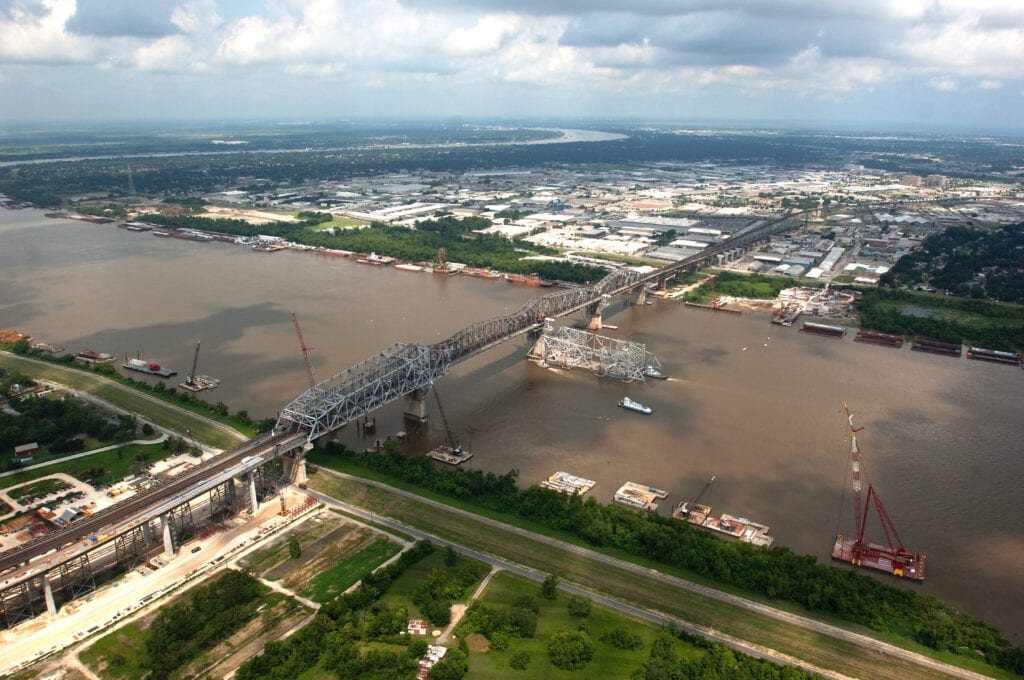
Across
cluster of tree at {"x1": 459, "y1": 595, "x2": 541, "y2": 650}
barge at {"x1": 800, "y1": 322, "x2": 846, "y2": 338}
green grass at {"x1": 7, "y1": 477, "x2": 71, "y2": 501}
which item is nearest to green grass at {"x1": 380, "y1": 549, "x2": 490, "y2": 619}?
cluster of tree at {"x1": 459, "y1": 595, "x2": 541, "y2": 650}

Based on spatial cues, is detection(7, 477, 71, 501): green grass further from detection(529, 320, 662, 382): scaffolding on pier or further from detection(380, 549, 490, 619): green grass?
detection(529, 320, 662, 382): scaffolding on pier

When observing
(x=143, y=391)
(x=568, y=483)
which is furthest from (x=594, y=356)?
(x=143, y=391)

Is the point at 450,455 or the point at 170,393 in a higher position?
the point at 170,393

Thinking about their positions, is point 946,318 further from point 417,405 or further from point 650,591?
point 650,591

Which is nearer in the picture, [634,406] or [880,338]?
[634,406]

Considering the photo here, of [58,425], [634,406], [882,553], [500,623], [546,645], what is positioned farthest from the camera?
[634,406]

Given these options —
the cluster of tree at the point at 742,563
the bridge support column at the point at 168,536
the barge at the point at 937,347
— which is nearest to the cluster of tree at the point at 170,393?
the bridge support column at the point at 168,536

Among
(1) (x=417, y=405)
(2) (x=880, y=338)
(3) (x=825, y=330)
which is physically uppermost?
(1) (x=417, y=405)

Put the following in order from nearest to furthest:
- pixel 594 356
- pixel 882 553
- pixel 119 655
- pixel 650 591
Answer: pixel 119 655, pixel 650 591, pixel 882 553, pixel 594 356

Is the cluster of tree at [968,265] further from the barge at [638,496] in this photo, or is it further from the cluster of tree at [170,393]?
the cluster of tree at [170,393]
